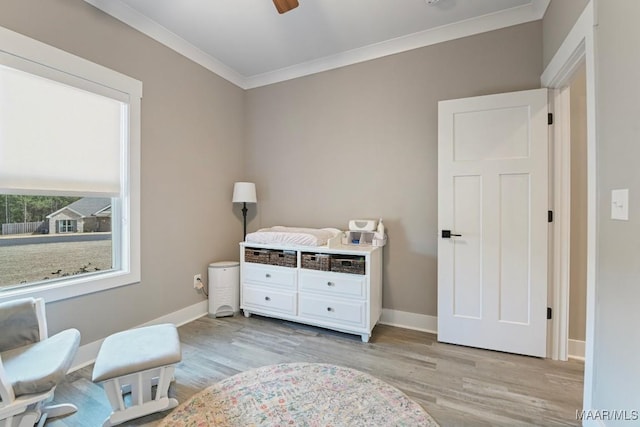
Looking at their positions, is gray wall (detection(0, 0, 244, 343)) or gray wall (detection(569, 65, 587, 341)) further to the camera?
gray wall (detection(569, 65, 587, 341))

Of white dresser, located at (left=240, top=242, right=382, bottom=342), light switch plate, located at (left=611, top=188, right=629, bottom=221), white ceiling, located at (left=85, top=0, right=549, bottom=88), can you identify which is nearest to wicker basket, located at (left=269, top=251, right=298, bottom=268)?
white dresser, located at (left=240, top=242, right=382, bottom=342)

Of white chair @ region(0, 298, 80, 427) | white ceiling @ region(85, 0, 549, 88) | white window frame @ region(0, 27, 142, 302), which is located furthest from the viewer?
white ceiling @ region(85, 0, 549, 88)

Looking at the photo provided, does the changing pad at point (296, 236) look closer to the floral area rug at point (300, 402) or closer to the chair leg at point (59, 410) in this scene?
the floral area rug at point (300, 402)

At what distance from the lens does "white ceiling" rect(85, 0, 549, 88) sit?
7.30 feet

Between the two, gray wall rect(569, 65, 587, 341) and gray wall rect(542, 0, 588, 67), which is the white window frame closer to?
gray wall rect(542, 0, 588, 67)

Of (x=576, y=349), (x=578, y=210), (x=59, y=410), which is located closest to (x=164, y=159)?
(x=59, y=410)

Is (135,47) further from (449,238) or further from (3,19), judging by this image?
(449,238)

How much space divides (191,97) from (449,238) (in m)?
2.85

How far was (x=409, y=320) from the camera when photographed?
271cm

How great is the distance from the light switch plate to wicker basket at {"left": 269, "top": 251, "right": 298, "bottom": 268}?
2175mm

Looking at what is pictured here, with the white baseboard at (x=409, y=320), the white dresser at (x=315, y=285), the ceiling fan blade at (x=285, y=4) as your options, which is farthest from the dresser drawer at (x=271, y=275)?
the ceiling fan blade at (x=285, y=4)

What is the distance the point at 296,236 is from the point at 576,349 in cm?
243

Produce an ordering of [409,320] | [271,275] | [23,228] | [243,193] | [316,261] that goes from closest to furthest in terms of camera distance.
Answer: [23,228] → [316,261] → [409,320] → [271,275] → [243,193]

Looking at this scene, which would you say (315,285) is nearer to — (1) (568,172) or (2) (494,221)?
(2) (494,221)
